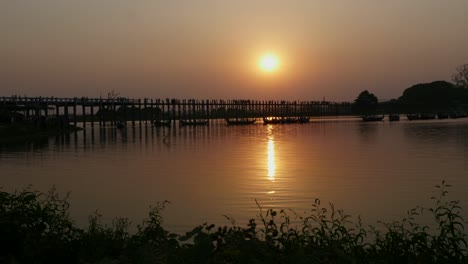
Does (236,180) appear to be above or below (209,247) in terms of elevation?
below

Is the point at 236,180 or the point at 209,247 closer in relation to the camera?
the point at 209,247

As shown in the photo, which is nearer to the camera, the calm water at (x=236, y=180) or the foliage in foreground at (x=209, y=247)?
the foliage in foreground at (x=209, y=247)

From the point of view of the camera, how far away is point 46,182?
25.0 metres

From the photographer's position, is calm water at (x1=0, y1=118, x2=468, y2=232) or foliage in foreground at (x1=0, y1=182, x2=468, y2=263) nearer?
foliage in foreground at (x1=0, y1=182, x2=468, y2=263)

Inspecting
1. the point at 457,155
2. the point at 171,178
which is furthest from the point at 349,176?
the point at 457,155

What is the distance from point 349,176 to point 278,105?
530ft

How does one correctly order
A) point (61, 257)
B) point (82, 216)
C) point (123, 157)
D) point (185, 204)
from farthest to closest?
point (123, 157)
point (185, 204)
point (82, 216)
point (61, 257)

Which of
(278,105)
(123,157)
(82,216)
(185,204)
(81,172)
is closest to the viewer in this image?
(82,216)

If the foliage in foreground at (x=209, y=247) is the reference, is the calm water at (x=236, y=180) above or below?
below

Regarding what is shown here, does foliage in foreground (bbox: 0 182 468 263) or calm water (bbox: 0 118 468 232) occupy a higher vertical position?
foliage in foreground (bbox: 0 182 468 263)

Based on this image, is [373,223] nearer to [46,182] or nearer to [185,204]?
[185,204]

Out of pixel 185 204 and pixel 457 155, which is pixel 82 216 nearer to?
pixel 185 204

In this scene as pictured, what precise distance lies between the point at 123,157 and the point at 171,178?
13.1 meters

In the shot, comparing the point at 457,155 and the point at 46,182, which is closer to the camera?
the point at 46,182
